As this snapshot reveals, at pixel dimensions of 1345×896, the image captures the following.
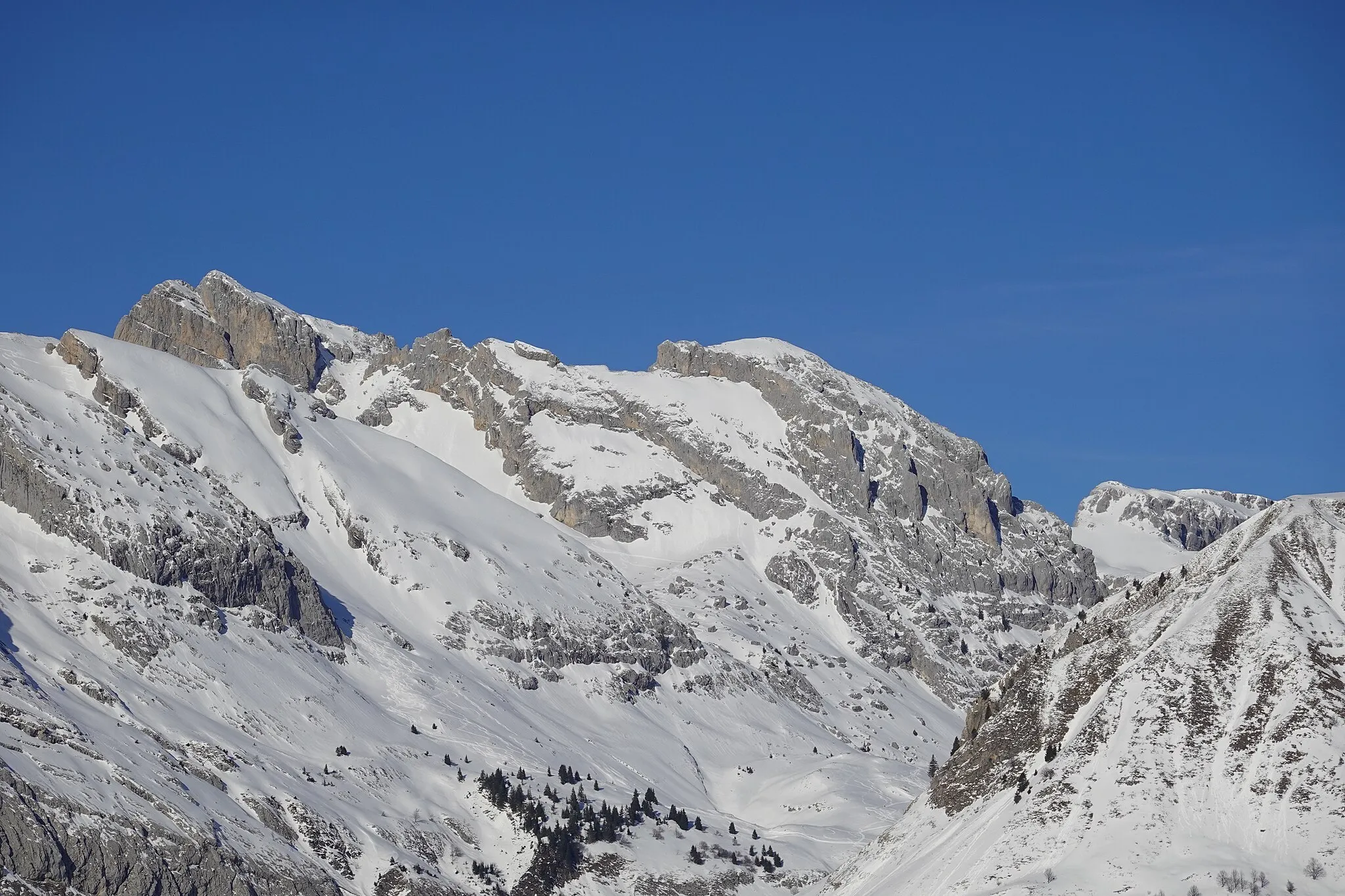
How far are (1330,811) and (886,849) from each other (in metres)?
36.6

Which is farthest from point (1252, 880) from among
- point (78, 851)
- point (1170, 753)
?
point (78, 851)

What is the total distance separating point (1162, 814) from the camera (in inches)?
5300

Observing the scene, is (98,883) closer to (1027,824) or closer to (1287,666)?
(1027,824)

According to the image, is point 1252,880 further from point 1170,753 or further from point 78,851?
point 78,851

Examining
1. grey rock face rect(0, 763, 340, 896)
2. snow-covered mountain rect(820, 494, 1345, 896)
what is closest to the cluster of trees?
snow-covered mountain rect(820, 494, 1345, 896)

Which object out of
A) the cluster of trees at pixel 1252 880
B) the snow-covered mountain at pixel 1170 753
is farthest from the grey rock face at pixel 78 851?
the cluster of trees at pixel 1252 880

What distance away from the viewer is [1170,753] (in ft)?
459

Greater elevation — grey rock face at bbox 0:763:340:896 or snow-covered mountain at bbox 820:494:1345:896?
snow-covered mountain at bbox 820:494:1345:896

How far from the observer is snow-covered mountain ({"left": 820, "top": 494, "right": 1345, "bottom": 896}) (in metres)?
130

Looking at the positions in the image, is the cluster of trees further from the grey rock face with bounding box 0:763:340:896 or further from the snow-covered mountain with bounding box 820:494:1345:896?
the grey rock face with bounding box 0:763:340:896

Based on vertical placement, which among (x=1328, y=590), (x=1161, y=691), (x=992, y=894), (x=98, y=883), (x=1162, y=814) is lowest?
(x=98, y=883)

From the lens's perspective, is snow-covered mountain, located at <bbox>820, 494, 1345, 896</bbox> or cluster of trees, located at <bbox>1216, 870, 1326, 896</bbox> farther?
snow-covered mountain, located at <bbox>820, 494, 1345, 896</bbox>

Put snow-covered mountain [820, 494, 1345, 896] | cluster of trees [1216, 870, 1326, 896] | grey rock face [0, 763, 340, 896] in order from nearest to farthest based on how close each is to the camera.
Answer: cluster of trees [1216, 870, 1326, 896], snow-covered mountain [820, 494, 1345, 896], grey rock face [0, 763, 340, 896]

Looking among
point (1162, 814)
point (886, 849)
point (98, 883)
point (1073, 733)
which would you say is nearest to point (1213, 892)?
point (1162, 814)
